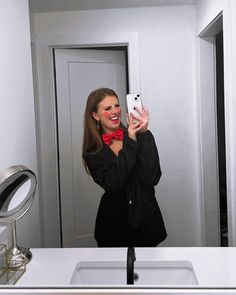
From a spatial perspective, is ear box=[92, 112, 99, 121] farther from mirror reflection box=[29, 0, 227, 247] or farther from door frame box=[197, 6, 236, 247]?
door frame box=[197, 6, 236, 247]


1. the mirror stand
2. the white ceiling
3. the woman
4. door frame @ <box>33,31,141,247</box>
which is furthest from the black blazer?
the white ceiling

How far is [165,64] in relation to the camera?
3.39 feet

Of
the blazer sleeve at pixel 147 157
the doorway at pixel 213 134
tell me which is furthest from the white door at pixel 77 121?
the doorway at pixel 213 134

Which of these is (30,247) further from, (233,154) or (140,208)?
(233,154)

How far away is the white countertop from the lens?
1003 mm

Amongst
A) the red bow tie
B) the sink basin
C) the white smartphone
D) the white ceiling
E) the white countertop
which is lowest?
the sink basin

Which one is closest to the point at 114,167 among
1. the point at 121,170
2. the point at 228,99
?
the point at 121,170

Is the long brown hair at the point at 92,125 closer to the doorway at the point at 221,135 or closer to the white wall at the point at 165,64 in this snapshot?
the white wall at the point at 165,64

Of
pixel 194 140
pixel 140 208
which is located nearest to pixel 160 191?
pixel 140 208

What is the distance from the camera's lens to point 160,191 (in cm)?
110

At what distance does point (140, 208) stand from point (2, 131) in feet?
1.60

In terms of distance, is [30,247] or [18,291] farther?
[30,247]

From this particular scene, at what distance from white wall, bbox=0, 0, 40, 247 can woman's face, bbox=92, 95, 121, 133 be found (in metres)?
0.20

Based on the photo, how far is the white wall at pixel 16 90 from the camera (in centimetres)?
106
